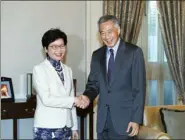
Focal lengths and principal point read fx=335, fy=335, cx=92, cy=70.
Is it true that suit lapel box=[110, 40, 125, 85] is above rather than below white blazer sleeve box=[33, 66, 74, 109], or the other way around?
above

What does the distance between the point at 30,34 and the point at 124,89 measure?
6.10 ft

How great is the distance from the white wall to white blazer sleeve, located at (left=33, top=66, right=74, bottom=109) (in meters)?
1.42

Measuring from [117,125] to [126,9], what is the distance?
196 centimetres

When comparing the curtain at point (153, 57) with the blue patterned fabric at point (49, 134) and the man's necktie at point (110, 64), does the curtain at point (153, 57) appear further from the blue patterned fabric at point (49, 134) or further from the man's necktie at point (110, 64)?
the blue patterned fabric at point (49, 134)

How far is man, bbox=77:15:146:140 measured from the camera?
104 inches

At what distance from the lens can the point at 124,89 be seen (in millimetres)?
2691

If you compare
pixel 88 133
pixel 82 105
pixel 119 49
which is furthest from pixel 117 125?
pixel 88 133

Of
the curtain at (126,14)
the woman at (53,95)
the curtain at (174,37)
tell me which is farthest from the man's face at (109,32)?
the curtain at (174,37)

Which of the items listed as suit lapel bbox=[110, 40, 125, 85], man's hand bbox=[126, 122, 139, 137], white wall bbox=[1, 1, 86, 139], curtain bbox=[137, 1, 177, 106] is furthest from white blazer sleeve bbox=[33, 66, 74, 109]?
curtain bbox=[137, 1, 177, 106]

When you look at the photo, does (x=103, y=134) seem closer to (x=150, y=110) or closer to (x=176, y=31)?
(x=150, y=110)

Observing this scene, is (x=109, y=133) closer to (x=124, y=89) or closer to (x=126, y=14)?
(x=124, y=89)

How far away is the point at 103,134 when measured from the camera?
9.21ft

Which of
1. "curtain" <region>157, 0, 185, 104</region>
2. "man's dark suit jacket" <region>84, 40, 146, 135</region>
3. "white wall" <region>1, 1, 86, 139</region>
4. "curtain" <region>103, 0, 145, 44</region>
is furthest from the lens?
"curtain" <region>157, 0, 185, 104</region>

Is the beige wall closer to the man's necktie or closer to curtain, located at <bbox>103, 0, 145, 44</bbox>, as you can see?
curtain, located at <bbox>103, 0, 145, 44</bbox>
